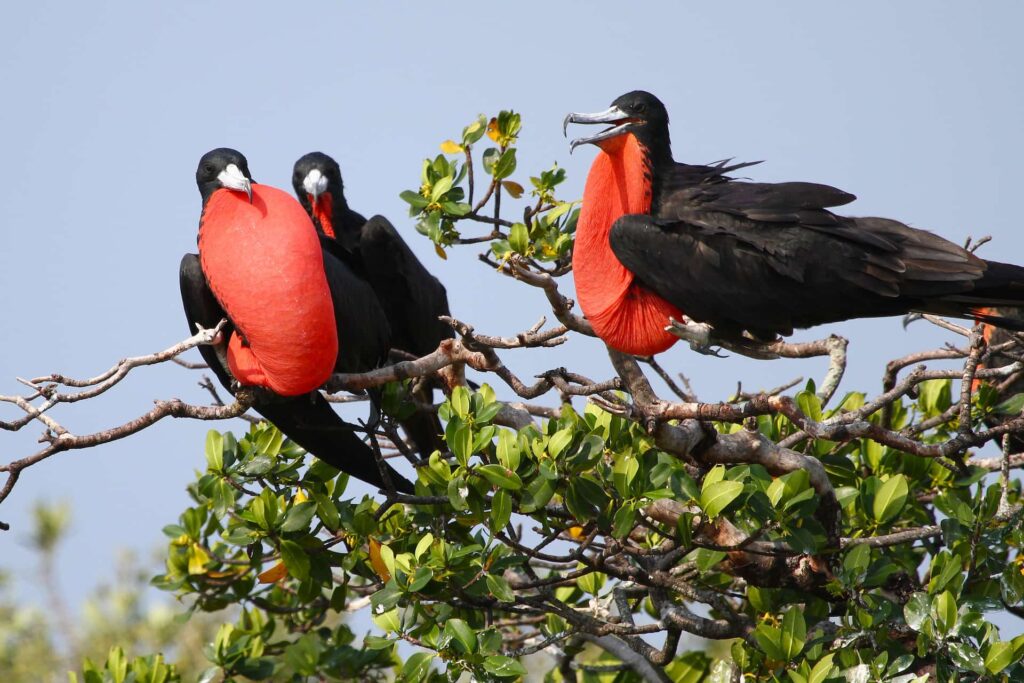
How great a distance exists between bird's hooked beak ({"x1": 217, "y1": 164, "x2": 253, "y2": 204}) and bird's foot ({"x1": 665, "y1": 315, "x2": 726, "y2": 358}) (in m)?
1.21

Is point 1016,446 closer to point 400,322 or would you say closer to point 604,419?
point 604,419

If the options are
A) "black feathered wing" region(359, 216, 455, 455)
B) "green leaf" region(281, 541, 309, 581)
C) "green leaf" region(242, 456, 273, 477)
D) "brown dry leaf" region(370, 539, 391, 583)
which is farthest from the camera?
"black feathered wing" region(359, 216, 455, 455)

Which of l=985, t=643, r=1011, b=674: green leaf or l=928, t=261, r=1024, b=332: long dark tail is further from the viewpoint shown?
l=928, t=261, r=1024, b=332: long dark tail

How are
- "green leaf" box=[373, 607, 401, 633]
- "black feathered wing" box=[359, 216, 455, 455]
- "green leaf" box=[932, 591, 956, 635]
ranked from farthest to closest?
1. "black feathered wing" box=[359, 216, 455, 455]
2. "green leaf" box=[373, 607, 401, 633]
3. "green leaf" box=[932, 591, 956, 635]

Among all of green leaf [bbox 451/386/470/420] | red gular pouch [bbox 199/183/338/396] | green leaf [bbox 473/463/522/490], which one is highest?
red gular pouch [bbox 199/183/338/396]

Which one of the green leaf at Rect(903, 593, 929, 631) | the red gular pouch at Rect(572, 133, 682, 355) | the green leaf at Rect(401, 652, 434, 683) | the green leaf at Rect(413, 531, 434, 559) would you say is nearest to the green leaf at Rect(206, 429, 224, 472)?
the green leaf at Rect(413, 531, 434, 559)

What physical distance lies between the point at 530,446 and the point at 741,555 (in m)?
0.74

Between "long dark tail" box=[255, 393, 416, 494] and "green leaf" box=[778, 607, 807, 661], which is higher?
"long dark tail" box=[255, 393, 416, 494]

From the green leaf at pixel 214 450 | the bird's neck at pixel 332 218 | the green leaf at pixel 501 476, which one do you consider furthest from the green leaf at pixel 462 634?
the bird's neck at pixel 332 218

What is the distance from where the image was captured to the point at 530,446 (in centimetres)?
275

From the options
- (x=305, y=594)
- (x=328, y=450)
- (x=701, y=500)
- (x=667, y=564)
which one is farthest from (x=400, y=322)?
(x=701, y=500)

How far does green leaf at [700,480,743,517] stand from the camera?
2637 millimetres

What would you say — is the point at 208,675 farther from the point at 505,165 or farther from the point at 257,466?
the point at 505,165

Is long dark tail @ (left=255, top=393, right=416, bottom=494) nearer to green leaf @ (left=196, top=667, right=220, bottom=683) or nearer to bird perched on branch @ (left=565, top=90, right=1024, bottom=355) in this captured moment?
green leaf @ (left=196, top=667, right=220, bottom=683)
